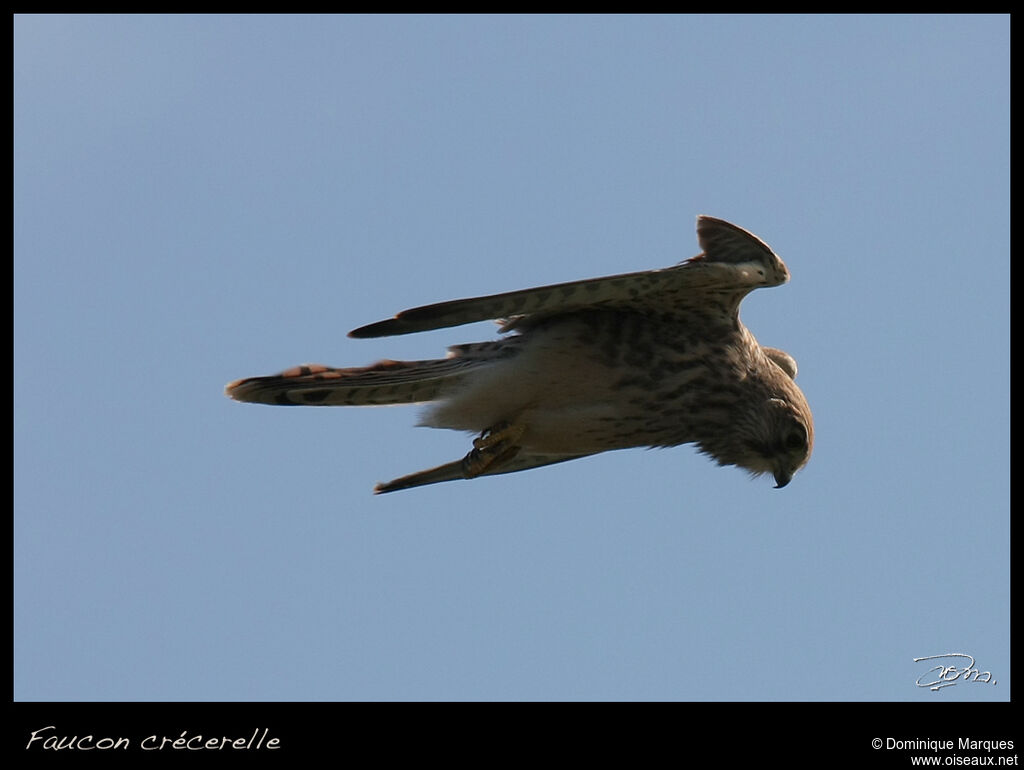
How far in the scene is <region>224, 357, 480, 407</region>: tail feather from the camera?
895 cm

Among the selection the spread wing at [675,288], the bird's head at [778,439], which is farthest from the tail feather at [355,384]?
the bird's head at [778,439]

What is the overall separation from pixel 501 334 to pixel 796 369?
2.07 m

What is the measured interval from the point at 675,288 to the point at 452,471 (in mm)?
1708

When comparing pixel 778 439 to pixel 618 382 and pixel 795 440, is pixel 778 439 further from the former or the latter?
pixel 618 382

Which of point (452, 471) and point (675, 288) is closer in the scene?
point (675, 288)

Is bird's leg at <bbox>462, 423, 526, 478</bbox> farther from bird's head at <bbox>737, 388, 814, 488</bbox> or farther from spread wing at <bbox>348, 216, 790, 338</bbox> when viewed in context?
bird's head at <bbox>737, 388, 814, 488</bbox>

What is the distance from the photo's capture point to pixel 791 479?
941 cm

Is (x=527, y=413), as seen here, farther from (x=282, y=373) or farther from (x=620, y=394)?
(x=282, y=373)

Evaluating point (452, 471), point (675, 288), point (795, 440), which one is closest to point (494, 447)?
point (452, 471)

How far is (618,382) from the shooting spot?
352 inches

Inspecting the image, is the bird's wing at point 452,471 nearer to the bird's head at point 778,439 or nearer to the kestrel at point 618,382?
the kestrel at point 618,382

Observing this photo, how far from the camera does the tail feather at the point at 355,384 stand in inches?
352
